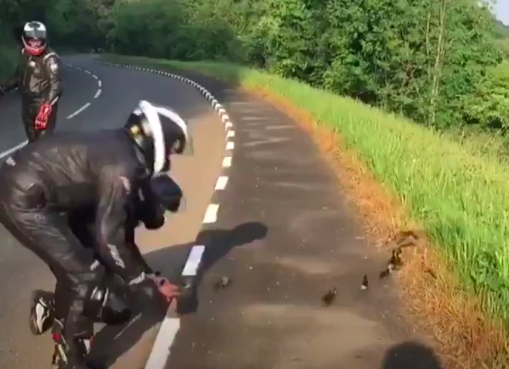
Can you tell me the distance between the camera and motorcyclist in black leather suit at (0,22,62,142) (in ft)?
30.4

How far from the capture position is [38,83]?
31.1ft

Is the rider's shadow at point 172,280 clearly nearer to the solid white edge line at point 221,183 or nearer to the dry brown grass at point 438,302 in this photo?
the dry brown grass at point 438,302

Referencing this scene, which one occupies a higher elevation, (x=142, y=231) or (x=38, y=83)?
(x=38, y=83)

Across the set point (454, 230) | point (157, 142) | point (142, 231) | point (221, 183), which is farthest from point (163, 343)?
point (221, 183)

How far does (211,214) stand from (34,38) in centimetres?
271

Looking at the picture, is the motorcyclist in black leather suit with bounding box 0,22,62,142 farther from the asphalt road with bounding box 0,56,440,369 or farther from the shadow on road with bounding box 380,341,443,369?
the shadow on road with bounding box 380,341,443,369

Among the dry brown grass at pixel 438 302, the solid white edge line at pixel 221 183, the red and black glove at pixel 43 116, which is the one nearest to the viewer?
the dry brown grass at pixel 438 302

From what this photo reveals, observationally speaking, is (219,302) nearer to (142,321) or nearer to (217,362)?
(142,321)

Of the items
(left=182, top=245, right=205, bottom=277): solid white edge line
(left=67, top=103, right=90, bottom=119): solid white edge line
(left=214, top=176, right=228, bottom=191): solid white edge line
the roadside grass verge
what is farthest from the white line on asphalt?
(left=67, top=103, right=90, bottom=119): solid white edge line

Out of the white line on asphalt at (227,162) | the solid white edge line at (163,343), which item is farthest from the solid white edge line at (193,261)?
the white line on asphalt at (227,162)

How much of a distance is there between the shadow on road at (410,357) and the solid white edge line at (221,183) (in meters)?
6.16

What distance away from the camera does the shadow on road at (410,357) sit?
5.15 meters

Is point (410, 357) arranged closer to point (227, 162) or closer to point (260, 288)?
point (260, 288)

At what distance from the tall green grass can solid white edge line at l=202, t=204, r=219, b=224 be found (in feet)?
6.45
